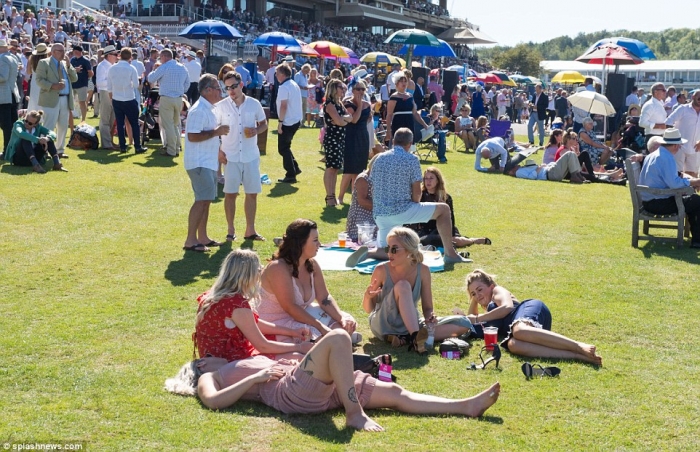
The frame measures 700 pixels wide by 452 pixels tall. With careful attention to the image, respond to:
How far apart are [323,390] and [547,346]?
6.73ft

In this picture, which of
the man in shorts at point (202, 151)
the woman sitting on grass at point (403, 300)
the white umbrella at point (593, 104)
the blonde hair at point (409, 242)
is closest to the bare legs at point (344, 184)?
the man in shorts at point (202, 151)

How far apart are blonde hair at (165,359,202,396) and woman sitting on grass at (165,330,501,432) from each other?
1 centimetres

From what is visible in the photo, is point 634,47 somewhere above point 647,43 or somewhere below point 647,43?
below

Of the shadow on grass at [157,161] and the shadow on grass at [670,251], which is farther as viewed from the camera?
the shadow on grass at [157,161]

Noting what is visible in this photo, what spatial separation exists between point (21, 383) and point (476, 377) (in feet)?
9.90

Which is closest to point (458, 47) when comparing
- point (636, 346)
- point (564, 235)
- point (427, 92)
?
point (427, 92)

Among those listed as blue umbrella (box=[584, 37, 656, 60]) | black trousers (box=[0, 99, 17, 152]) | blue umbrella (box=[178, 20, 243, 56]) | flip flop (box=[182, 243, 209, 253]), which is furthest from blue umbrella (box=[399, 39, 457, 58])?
flip flop (box=[182, 243, 209, 253])

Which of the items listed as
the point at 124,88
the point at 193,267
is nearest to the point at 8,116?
the point at 124,88

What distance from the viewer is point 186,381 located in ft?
17.4

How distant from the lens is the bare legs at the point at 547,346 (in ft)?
20.0

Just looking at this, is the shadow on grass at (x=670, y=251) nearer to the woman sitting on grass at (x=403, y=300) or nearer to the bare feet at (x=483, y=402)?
the woman sitting on grass at (x=403, y=300)

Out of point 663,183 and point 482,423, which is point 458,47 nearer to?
point 663,183

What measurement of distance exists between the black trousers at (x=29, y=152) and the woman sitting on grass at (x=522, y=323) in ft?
30.5

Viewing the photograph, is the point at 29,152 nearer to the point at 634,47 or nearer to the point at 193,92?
the point at 193,92
